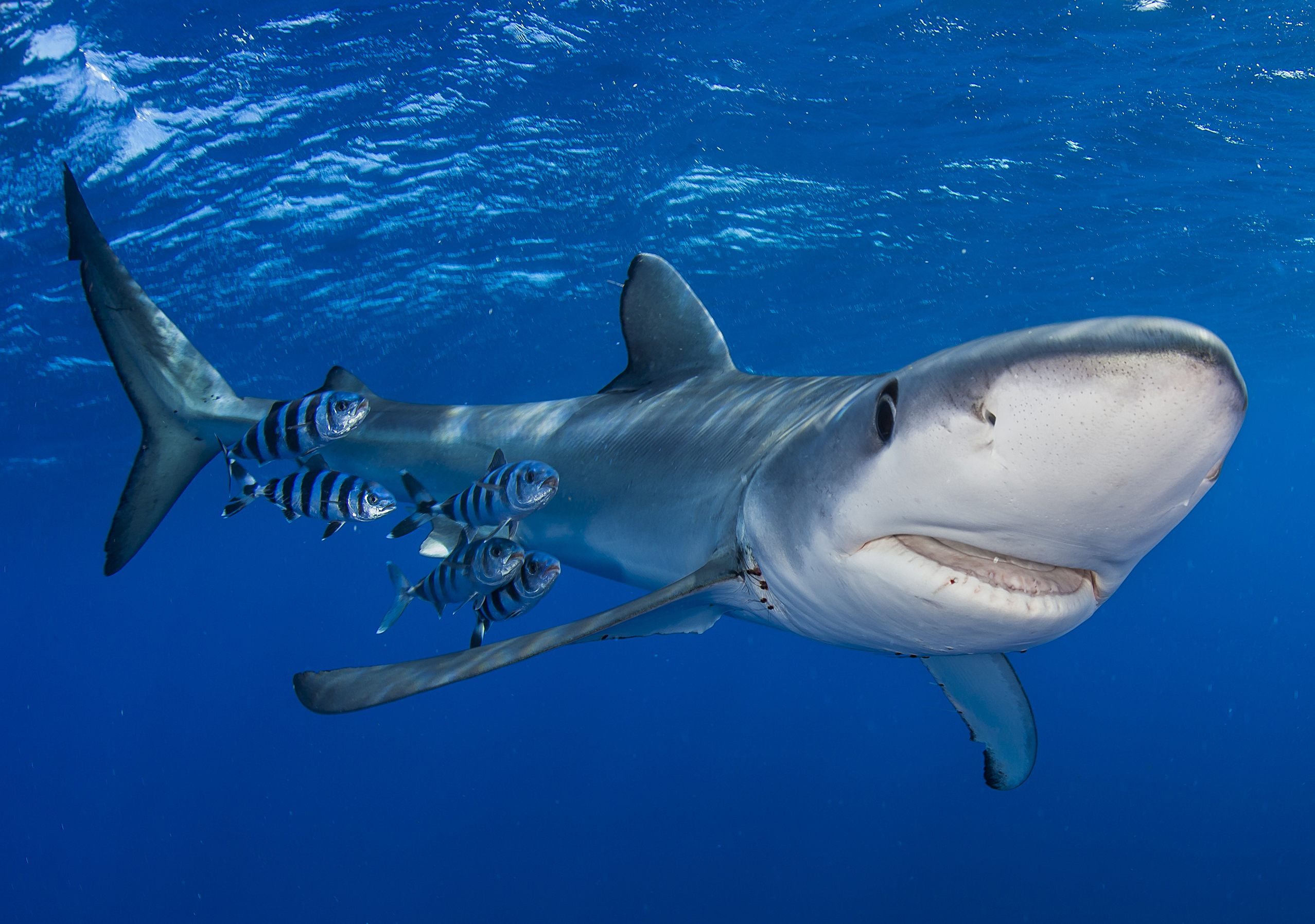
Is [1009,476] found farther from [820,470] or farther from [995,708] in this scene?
[995,708]

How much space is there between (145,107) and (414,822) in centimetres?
2964

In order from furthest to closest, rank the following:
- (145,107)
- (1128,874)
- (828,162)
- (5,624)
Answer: (5,624) < (1128,874) < (828,162) < (145,107)

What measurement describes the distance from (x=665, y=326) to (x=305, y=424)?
82.8 inches

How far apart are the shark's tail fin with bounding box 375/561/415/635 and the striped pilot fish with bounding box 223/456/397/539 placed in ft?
2.61

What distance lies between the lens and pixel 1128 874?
18.5 meters

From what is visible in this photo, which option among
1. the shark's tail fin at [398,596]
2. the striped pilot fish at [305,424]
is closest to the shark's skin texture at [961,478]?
the striped pilot fish at [305,424]

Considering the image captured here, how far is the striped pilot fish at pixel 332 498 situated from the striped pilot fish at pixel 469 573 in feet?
1.49

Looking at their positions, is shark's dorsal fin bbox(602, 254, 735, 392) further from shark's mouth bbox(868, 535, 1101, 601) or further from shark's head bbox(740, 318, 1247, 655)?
shark's mouth bbox(868, 535, 1101, 601)

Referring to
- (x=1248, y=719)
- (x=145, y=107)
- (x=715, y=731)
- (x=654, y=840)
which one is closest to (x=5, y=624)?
(x=715, y=731)

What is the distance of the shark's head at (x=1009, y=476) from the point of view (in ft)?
4.23

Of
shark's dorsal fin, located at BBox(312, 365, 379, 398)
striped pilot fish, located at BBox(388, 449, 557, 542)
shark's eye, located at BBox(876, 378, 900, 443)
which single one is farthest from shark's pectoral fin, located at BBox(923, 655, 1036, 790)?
shark's dorsal fin, located at BBox(312, 365, 379, 398)

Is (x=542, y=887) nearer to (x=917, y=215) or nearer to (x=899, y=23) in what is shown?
(x=917, y=215)

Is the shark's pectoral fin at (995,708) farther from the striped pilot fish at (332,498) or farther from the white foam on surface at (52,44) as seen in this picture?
the white foam on surface at (52,44)

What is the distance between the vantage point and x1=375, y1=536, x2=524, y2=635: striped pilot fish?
3605 millimetres
